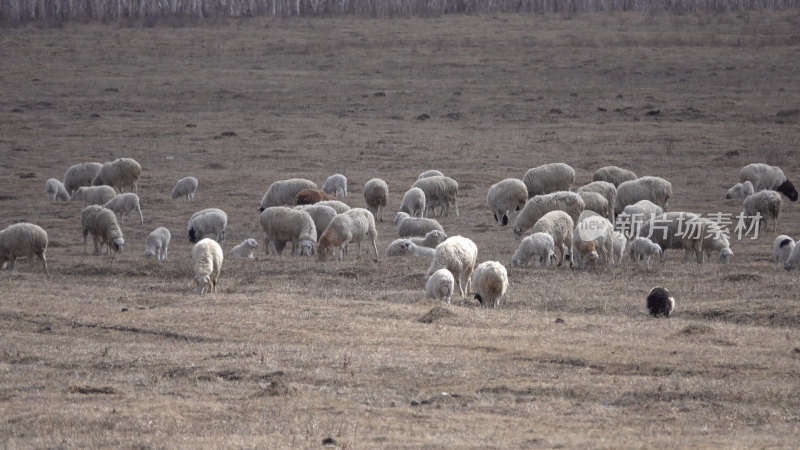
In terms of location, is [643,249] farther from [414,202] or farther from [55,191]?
[55,191]

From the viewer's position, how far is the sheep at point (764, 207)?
822 inches

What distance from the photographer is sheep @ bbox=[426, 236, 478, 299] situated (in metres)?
14.3

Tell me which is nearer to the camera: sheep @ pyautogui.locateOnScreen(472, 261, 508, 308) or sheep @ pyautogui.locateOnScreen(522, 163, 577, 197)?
→ sheep @ pyautogui.locateOnScreen(472, 261, 508, 308)

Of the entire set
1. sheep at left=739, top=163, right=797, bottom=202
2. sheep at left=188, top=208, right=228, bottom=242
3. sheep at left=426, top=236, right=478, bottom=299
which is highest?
sheep at left=426, top=236, right=478, bottom=299

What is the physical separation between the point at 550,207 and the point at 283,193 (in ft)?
23.1

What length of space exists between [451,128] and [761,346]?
89.2 feet

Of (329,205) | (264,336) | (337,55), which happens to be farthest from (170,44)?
(264,336)

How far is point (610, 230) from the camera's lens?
A: 56.3ft

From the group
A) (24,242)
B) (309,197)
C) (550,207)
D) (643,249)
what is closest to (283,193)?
(309,197)

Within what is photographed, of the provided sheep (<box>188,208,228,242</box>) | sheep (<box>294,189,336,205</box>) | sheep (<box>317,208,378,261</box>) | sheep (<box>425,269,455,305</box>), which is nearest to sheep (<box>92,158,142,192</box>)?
sheep (<box>294,189,336,205</box>)

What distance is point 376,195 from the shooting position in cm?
2322

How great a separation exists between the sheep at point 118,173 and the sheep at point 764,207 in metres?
14.6

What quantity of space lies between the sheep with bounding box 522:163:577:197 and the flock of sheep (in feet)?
0.07

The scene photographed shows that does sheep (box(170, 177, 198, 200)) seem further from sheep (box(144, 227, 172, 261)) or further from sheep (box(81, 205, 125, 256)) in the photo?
sheep (box(144, 227, 172, 261))
